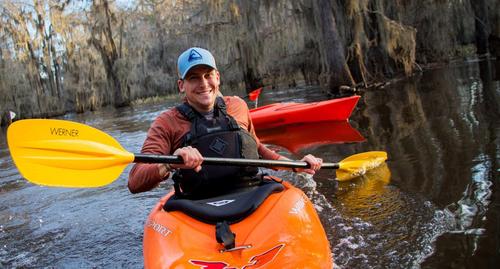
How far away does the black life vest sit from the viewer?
2.50 meters

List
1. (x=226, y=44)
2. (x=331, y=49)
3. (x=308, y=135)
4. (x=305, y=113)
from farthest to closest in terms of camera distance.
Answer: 1. (x=226, y=44)
2. (x=331, y=49)
3. (x=305, y=113)
4. (x=308, y=135)

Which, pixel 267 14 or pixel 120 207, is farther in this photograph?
pixel 267 14

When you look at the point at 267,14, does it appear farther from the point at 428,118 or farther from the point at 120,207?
the point at 120,207

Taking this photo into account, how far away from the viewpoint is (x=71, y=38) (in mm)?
26203

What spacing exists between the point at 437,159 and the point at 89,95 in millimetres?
25891

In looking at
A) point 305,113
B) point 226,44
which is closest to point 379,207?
point 305,113

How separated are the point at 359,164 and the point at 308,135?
2.87 meters

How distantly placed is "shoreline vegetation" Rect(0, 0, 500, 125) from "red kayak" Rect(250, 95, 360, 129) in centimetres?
380

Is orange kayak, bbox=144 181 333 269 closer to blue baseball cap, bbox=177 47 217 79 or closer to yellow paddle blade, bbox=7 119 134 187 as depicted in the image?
yellow paddle blade, bbox=7 119 134 187

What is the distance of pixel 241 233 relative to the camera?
6.91ft

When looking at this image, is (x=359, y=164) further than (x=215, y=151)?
Yes

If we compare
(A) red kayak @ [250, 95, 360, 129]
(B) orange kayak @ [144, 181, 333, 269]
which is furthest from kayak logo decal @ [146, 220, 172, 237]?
(A) red kayak @ [250, 95, 360, 129]

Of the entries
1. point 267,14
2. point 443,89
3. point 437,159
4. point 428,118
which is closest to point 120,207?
point 437,159

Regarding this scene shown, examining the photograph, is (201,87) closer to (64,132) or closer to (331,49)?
(64,132)
